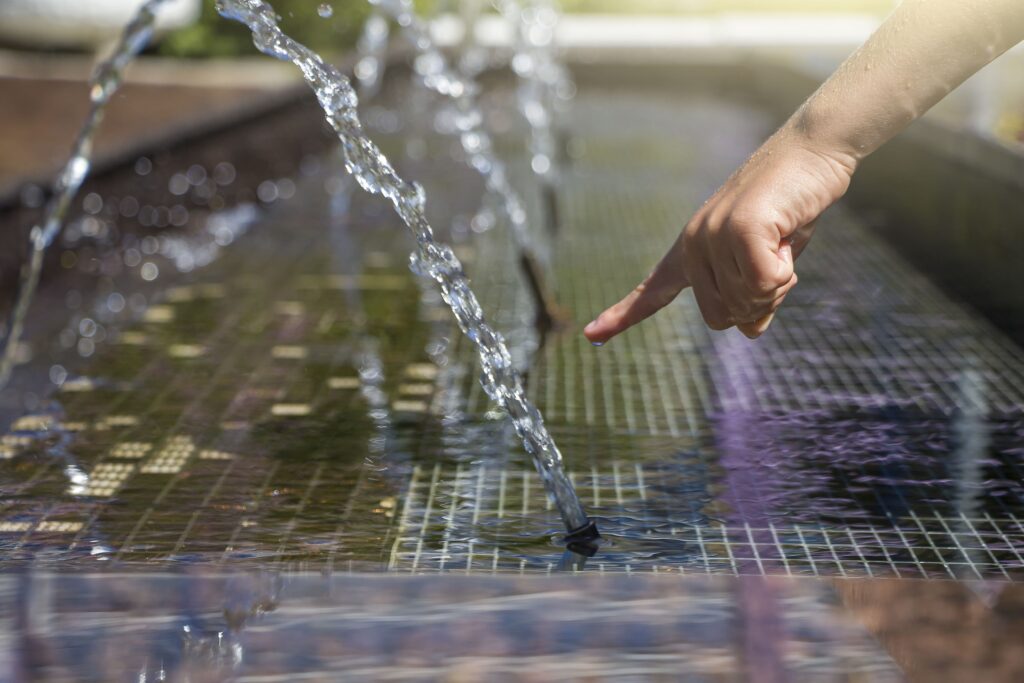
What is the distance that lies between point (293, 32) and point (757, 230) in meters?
10.2

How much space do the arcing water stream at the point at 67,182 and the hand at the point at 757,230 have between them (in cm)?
172

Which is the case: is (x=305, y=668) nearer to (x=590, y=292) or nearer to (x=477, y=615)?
(x=477, y=615)

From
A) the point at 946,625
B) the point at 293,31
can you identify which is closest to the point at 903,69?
the point at 946,625

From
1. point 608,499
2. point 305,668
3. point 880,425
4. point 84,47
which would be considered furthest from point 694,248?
point 84,47

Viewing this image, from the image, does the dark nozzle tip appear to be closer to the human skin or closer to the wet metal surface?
the wet metal surface

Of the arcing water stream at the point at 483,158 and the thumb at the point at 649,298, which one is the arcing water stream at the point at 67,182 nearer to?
the arcing water stream at the point at 483,158

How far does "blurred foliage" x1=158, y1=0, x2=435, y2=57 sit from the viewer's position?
10.5 meters

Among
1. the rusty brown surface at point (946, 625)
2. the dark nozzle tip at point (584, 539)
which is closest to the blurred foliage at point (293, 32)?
the dark nozzle tip at point (584, 539)

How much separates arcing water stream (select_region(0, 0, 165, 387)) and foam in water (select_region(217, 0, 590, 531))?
58 centimetres

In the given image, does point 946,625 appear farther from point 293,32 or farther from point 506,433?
point 293,32

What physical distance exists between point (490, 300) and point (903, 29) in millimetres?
2108

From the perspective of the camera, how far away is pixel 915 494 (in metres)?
2.01

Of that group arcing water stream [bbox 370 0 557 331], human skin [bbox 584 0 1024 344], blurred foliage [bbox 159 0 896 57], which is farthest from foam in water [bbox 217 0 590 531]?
blurred foliage [bbox 159 0 896 57]

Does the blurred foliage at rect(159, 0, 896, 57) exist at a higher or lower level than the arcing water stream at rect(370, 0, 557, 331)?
higher
